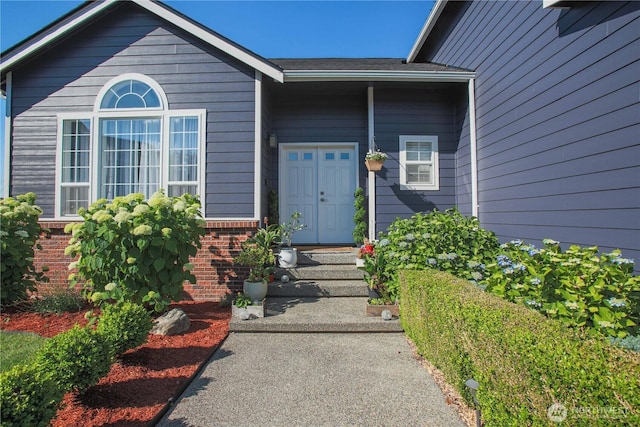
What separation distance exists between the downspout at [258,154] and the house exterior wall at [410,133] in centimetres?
248

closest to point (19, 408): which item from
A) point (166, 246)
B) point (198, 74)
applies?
point (166, 246)

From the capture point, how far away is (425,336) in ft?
11.0

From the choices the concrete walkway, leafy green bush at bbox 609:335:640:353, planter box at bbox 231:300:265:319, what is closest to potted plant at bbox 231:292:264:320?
planter box at bbox 231:300:265:319

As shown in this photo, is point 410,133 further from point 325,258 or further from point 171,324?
point 171,324

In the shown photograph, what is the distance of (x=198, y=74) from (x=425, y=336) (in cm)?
550

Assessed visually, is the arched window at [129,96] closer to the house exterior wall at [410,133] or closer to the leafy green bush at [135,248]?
the leafy green bush at [135,248]

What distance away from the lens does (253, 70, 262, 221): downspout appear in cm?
573

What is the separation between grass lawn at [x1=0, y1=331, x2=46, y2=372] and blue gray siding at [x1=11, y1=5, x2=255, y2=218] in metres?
2.70

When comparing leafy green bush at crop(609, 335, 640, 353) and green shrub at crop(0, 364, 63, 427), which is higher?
leafy green bush at crop(609, 335, 640, 353)

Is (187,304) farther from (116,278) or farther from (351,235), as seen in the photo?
(351,235)

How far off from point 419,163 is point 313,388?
207 inches

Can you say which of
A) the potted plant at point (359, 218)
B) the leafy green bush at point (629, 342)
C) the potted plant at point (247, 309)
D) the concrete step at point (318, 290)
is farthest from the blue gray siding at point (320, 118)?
the leafy green bush at point (629, 342)

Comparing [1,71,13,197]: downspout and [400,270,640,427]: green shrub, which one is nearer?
[400,270,640,427]: green shrub

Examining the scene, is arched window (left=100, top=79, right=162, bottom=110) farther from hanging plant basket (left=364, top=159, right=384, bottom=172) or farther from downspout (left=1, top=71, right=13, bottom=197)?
hanging plant basket (left=364, top=159, right=384, bottom=172)
